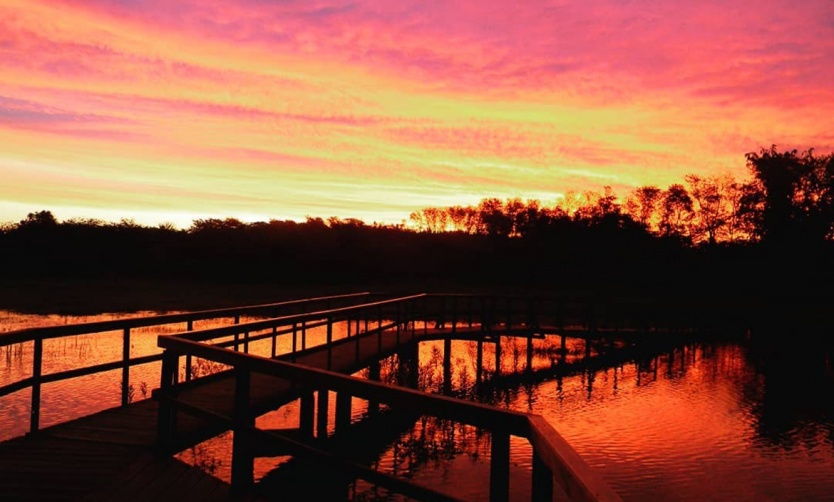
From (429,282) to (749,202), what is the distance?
29.5 m

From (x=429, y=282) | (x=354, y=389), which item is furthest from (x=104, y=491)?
(x=429, y=282)

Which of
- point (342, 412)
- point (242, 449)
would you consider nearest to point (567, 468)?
point (342, 412)

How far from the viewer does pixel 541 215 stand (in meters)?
78.1

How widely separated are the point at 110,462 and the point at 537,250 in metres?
63.7

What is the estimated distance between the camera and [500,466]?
11.1 feet

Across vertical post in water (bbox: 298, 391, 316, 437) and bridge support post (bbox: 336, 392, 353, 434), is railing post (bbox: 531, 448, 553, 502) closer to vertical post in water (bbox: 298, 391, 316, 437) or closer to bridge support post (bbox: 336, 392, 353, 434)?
bridge support post (bbox: 336, 392, 353, 434)

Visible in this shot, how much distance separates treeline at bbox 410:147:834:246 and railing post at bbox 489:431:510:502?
61.9 meters

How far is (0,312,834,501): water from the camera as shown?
11.1 meters

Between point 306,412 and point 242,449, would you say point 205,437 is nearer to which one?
point 306,412

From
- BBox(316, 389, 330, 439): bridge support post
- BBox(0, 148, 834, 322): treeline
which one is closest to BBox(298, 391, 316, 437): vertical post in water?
BBox(316, 389, 330, 439): bridge support post

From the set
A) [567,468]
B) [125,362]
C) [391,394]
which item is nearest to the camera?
[567,468]

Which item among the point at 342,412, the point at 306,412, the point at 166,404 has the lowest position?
the point at 306,412

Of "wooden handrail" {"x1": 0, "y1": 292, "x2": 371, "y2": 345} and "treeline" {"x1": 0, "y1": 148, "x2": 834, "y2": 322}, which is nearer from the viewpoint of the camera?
"wooden handrail" {"x1": 0, "y1": 292, "x2": 371, "y2": 345}

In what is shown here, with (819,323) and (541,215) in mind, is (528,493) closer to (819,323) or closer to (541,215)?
(819,323)
